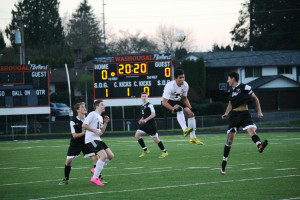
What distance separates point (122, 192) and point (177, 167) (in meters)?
3.94

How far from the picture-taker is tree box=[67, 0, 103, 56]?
82062 millimetres

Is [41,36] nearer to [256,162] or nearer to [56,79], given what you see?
[56,79]

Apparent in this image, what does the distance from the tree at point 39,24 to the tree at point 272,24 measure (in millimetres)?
31052

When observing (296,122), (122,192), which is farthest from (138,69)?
(122,192)

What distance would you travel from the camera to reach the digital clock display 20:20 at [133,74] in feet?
104

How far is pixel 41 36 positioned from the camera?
263ft

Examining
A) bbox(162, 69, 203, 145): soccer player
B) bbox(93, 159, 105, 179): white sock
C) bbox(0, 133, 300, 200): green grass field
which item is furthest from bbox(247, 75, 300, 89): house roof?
bbox(93, 159, 105, 179): white sock

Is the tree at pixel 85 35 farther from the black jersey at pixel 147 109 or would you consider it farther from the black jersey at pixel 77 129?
the black jersey at pixel 77 129

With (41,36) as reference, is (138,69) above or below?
below

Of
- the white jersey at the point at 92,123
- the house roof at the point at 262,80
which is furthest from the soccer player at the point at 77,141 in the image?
the house roof at the point at 262,80

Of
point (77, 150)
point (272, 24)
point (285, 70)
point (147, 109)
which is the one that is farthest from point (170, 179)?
point (272, 24)

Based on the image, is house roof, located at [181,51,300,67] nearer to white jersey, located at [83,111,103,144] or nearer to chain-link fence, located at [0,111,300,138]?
chain-link fence, located at [0,111,300,138]

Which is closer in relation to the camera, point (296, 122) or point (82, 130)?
point (82, 130)

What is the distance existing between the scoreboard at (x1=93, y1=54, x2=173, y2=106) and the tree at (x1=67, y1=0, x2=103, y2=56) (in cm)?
4821
